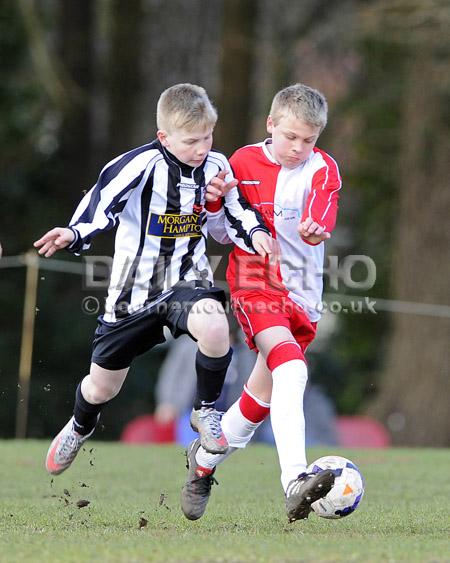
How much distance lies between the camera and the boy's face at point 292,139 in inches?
235

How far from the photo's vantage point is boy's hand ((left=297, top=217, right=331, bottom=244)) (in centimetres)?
582

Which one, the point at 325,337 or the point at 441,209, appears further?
the point at 325,337

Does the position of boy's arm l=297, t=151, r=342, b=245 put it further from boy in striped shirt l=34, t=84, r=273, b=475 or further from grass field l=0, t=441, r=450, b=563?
grass field l=0, t=441, r=450, b=563

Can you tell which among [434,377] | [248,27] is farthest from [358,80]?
[434,377]

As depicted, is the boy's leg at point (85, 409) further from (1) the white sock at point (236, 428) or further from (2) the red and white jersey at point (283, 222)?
(2) the red and white jersey at point (283, 222)

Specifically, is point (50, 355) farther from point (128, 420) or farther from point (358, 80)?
point (358, 80)

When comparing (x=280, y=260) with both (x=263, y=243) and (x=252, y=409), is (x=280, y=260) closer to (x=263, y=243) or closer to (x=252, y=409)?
(x=263, y=243)

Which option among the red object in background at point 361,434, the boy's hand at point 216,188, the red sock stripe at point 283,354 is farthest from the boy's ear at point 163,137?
the red object in background at point 361,434

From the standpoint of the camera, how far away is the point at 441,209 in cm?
1534

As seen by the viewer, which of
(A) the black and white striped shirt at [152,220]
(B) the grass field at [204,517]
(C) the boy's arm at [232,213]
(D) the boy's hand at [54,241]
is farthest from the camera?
(C) the boy's arm at [232,213]

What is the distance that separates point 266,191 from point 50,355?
10355mm

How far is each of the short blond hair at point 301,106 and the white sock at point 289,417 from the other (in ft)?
4.11

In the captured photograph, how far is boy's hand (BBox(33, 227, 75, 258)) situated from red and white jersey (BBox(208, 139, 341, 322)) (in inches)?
34.3

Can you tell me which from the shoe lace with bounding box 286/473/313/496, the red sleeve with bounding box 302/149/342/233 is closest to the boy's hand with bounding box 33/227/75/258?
the red sleeve with bounding box 302/149/342/233
